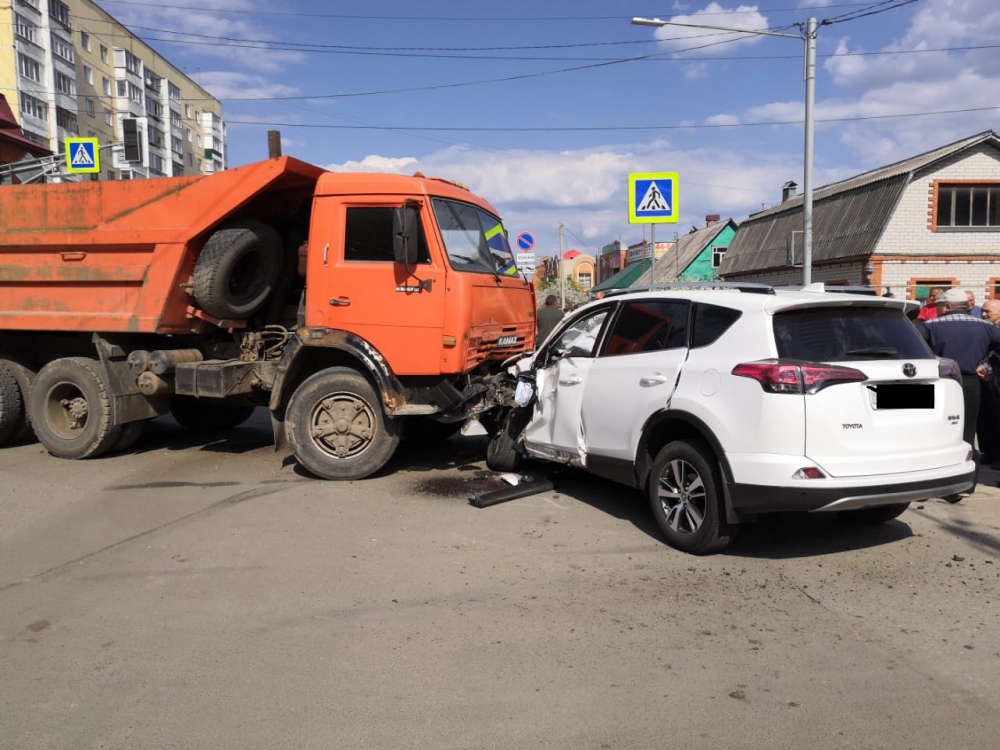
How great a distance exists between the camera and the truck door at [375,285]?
6660 mm

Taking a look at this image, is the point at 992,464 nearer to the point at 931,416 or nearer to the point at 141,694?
the point at 931,416

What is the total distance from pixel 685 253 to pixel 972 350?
155ft

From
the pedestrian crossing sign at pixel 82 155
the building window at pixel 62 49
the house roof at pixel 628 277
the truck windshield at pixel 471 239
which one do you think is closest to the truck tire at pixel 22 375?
the truck windshield at pixel 471 239

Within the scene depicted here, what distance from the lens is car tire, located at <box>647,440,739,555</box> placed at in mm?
4816

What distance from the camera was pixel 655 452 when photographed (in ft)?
17.8

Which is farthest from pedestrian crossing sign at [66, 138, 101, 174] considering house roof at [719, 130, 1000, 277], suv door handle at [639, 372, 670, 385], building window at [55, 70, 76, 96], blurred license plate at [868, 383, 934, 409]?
building window at [55, 70, 76, 96]

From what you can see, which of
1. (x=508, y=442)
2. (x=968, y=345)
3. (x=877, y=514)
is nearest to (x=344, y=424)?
(x=508, y=442)

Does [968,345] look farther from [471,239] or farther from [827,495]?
[471,239]

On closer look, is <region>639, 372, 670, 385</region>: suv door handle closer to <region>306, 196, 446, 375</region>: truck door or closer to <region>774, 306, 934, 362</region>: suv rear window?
<region>774, 306, 934, 362</region>: suv rear window

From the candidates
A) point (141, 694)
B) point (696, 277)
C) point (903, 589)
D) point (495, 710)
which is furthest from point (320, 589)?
point (696, 277)

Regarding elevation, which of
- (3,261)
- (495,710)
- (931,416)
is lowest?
(495,710)

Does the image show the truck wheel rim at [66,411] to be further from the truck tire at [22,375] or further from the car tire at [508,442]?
the car tire at [508,442]

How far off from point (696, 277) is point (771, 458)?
161 ft

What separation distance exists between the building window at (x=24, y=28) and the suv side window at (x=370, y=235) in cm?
5266
